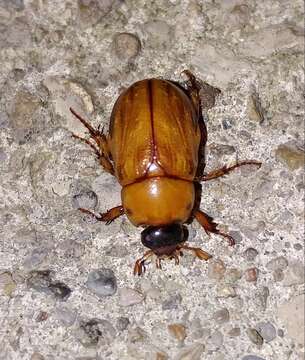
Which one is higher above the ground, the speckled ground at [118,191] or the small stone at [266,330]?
the speckled ground at [118,191]

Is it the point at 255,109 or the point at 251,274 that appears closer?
the point at 251,274

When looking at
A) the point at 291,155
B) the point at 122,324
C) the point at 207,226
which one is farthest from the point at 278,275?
the point at 122,324

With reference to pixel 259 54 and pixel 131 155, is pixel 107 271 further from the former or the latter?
pixel 259 54

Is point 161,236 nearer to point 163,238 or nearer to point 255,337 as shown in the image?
point 163,238

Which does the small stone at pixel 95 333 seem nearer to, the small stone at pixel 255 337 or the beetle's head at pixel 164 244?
the beetle's head at pixel 164 244

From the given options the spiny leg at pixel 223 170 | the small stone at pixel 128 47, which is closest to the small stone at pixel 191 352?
the spiny leg at pixel 223 170

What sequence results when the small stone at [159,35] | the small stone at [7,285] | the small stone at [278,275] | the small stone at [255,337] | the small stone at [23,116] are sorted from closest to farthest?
the small stone at [255,337] → the small stone at [278,275] → the small stone at [7,285] → the small stone at [23,116] → the small stone at [159,35]

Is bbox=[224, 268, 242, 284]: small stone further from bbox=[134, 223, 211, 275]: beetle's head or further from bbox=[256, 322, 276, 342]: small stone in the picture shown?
bbox=[256, 322, 276, 342]: small stone
